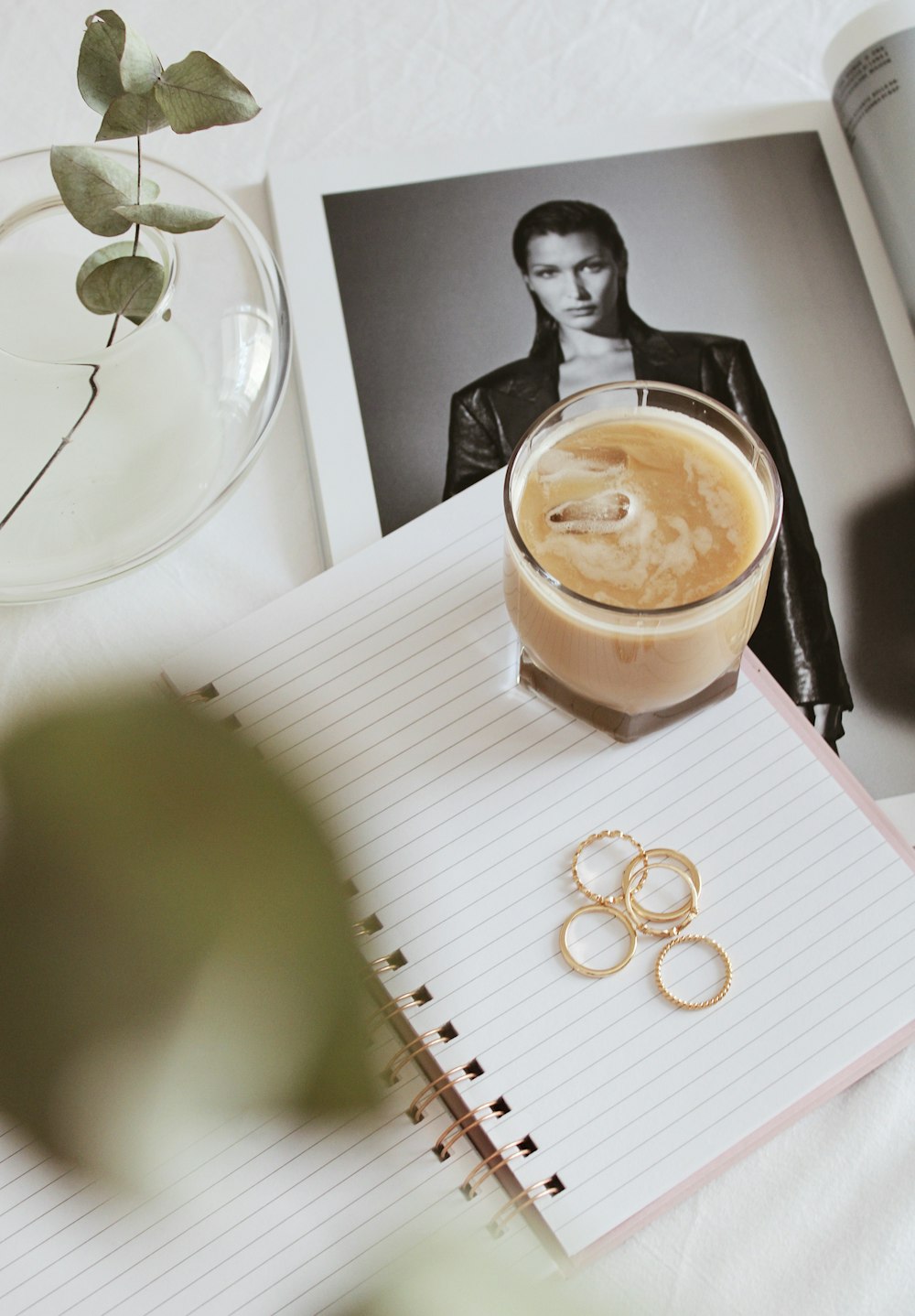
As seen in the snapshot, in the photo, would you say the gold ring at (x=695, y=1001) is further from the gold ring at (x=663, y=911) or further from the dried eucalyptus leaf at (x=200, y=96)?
the dried eucalyptus leaf at (x=200, y=96)

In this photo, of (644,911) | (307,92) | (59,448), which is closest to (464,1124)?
(644,911)

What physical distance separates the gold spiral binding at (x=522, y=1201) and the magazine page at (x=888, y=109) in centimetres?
52

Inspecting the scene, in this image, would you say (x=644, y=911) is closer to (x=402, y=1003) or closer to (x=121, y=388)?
(x=402, y=1003)

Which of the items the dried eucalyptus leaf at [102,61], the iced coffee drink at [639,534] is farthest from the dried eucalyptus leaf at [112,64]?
the iced coffee drink at [639,534]

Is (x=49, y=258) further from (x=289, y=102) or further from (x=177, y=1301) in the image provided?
(x=177, y=1301)

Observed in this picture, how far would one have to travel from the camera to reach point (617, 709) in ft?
1.74

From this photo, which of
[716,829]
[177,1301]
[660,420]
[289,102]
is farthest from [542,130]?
[177,1301]

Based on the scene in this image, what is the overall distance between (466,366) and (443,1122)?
41 cm

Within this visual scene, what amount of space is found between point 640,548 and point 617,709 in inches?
3.6

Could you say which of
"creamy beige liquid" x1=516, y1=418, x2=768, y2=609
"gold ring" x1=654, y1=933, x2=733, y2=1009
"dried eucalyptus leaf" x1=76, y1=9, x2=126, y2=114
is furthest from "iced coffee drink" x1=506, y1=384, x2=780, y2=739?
"dried eucalyptus leaf" x1=76, y1=9, x2=126, y2=114

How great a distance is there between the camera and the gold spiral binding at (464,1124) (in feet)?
1.58

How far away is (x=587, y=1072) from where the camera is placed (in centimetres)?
49

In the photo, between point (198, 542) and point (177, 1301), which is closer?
point (177, 1301)

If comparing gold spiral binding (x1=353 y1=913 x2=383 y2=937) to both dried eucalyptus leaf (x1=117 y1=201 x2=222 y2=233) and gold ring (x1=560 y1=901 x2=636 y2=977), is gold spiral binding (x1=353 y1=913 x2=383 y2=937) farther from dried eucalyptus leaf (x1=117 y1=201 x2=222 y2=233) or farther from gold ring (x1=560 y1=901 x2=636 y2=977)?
dried eucalyptus leaf (x1=117 y1=201 x2=222 y2=233)
